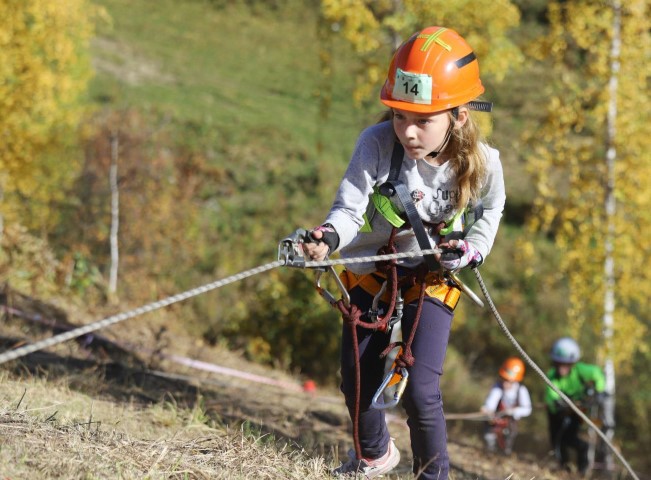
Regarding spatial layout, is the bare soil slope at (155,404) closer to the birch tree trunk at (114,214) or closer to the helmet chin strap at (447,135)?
the helmet chin strap at (447,135)

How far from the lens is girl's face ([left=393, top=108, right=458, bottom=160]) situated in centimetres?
347

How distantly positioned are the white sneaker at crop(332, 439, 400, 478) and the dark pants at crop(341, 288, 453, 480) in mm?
41

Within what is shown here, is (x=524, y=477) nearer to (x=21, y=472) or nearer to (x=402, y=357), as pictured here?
(x=402, y=357)

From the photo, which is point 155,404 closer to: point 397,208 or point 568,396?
point 397,208

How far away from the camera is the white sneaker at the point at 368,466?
3660 mm

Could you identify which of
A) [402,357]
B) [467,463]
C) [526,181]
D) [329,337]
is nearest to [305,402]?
[467,463]

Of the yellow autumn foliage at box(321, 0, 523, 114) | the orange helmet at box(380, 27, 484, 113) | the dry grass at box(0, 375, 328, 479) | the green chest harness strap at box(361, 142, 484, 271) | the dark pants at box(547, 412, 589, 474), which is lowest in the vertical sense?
the dark pants at box(547, 412, 589, 474)

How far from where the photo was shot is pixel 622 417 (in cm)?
1493

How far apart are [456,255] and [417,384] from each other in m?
0.60

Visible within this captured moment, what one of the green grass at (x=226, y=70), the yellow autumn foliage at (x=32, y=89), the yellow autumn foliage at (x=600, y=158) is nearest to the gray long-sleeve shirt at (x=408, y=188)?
the yellow autumn foliage at (x=600, y=158)

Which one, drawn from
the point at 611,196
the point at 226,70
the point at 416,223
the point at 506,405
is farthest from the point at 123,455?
the point at 226,70

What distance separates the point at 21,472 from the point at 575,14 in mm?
9474

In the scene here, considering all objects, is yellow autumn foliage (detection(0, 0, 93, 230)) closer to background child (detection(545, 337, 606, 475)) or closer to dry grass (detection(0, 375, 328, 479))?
dry grass (detection(0, 375, 328, 479))

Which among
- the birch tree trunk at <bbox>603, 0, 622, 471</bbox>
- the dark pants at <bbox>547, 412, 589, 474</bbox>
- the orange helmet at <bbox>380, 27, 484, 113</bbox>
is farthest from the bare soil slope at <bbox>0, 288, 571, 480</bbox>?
the birch tree trunk at <bbox>603, 0, 622, 471</bbox>
